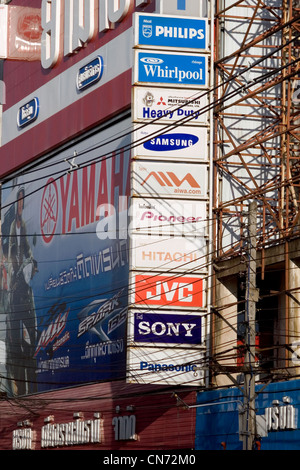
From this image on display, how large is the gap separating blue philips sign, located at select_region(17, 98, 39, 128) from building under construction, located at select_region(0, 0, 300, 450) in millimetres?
3750

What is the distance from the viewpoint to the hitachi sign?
48.6 m

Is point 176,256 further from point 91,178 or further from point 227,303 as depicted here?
point 91,178

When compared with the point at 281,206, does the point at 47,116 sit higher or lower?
higher

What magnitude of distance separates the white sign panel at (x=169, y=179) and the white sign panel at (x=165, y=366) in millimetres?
5569

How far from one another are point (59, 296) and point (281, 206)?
16.7 meters

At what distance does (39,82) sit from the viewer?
56812 mm

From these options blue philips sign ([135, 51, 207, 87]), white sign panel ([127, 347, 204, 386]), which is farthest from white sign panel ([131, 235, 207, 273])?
blue philips sign ([135, 51, 207, 87])

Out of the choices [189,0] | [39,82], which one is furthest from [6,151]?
[189,0]

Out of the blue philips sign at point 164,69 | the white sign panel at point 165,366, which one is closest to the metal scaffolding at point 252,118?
the blue philips sign at point 164,69

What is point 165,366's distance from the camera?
38.2 metres

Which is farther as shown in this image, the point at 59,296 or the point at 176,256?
the point at 59,296

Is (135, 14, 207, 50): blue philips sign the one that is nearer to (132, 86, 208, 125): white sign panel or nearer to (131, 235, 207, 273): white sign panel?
(132, 86, 208, 125): white sign panel

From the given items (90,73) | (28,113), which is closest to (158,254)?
(90,73)

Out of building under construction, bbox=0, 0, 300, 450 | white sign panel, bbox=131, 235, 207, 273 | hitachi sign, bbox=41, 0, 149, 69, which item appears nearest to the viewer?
building under construction, bbox=0, 0, 300, 450
